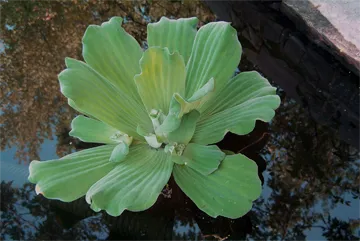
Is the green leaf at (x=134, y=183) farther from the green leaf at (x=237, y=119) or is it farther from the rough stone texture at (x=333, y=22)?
the rough stone texture at (x=333, y=22)

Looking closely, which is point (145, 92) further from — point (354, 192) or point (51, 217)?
point (354, 192)

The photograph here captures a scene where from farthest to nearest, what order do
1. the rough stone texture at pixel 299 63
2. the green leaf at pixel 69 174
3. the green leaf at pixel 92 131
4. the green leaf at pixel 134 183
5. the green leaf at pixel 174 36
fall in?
the rough stone texture at pixel 299 63, the green leaf at pixel 174 36, the green leaf at pixel 92 131, the green leaf at pixel 69 174, the green leaf at pixel 134 183

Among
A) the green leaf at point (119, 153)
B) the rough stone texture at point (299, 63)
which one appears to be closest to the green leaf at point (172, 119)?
the green leaf at point (119, 153)

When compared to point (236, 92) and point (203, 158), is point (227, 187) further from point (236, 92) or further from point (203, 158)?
point (236, 92)

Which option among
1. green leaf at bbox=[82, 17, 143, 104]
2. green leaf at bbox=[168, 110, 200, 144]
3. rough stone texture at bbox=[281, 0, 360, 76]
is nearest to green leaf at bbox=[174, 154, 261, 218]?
green leaf at bbox=[168, 110, 200, 144]

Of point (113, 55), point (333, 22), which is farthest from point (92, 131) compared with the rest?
point (333, 22)

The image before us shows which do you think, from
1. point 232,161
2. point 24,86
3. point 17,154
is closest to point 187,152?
point 232,161
